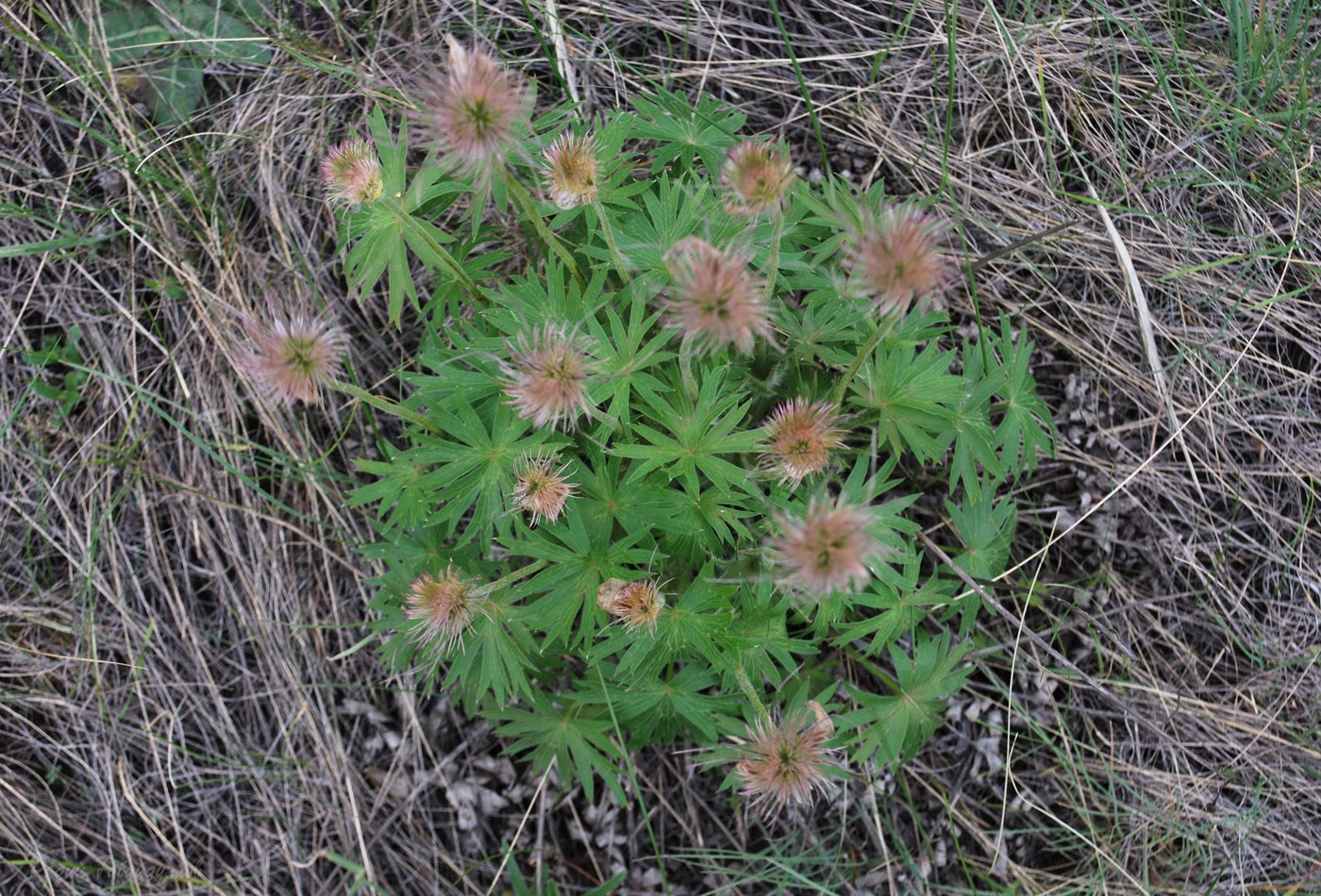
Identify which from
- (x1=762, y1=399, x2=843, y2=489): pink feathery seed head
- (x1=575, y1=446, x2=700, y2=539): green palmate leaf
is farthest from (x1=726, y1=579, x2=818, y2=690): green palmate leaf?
(x1=762, y1=399, x2=843, y2=489): pink feathery seed head

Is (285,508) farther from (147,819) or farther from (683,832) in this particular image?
(683,832)

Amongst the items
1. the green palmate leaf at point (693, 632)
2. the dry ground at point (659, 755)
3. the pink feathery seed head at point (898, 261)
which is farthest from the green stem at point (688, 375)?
the dry ground at point (659, 755)

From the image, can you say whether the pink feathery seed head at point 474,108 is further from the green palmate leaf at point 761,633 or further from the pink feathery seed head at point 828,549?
the green palmate leaf at point 761,633

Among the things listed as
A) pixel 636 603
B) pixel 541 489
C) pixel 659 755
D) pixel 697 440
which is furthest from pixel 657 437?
pixel 659 755

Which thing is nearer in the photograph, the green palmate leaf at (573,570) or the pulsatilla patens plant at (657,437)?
the pulsatilla patens plant at (657,437)

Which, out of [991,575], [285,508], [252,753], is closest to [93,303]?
[285,508]
